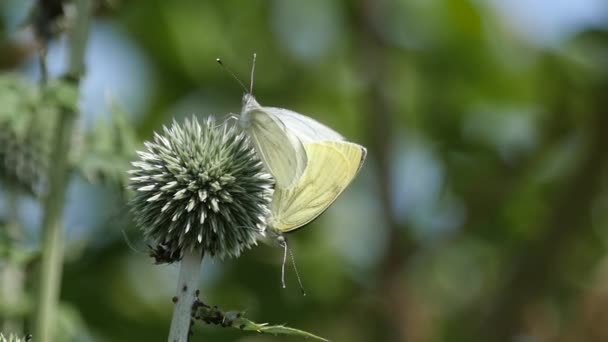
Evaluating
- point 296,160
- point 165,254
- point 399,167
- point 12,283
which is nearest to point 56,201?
point 165,254

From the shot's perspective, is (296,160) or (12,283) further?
→ (12,283)

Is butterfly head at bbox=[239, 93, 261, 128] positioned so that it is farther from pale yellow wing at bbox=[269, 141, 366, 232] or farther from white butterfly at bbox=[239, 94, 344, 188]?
pale yellow wing at bbox=[269, 141, 366, 232]

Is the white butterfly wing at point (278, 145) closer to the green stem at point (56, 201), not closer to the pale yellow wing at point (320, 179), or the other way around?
the pale yellow wing at point (320, 179)

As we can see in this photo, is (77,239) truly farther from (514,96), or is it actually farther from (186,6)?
(514,96)

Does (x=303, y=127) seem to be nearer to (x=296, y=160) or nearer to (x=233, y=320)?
(x=296, y=160)


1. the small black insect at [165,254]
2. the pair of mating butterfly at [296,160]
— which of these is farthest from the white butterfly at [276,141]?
the small black insect at [165,254]

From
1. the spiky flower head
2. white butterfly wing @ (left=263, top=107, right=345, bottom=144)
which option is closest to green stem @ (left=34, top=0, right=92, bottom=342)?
the spiky flower head
